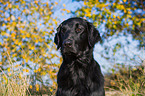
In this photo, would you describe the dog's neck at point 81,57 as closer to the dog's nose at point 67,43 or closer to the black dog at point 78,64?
the black dog at point 78,64

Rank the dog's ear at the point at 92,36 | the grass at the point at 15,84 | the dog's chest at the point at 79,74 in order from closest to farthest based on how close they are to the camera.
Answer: the dog's chest at the point at 79,74
the dog's ear at the point at 92,36
the grass at the point at 15,84

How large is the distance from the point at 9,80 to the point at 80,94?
2.07 meters

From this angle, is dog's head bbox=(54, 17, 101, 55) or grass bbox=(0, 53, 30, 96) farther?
grass bbox=(0, 53, 30, 96)

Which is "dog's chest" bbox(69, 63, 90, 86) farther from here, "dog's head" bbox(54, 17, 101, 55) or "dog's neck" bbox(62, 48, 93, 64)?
"dog's head" bbox(54, 17, 101, 55)

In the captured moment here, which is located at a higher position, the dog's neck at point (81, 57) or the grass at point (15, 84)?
the dog's neck at point (81, 57)

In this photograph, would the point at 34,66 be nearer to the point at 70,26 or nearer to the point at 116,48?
the point at 70,26

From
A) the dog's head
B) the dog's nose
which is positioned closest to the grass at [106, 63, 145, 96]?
the dog's head

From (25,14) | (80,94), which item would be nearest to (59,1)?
(25,14)

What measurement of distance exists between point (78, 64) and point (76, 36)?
475mm

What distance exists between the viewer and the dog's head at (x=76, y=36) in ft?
8.72

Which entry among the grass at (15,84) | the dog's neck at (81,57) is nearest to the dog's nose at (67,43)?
the dog's neck at (81,57)

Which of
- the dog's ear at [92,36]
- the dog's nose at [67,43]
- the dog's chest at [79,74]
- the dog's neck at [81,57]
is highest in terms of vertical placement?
the dog's ear at [92,36]

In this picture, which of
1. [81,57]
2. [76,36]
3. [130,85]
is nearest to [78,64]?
[81,57]

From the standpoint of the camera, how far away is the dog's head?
2658 millimetres
